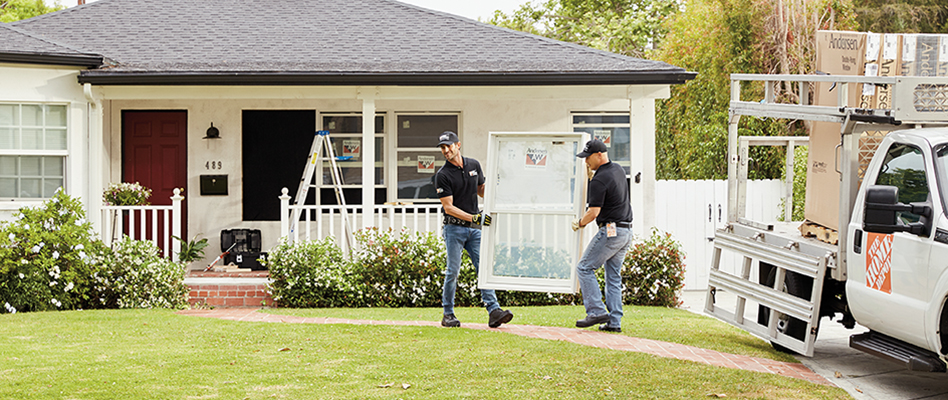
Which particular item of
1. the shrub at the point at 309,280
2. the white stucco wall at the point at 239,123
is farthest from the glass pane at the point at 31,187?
the shrub at the point at 309,280

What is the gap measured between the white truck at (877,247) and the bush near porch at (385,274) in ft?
10.1

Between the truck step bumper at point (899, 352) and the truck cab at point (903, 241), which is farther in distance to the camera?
the truck step bumper at point (899, 352)

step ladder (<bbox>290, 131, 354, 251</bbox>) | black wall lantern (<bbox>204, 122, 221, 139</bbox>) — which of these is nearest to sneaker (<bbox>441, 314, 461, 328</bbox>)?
step ladder (<bbox>290, 131, 354, 251</bbox>)

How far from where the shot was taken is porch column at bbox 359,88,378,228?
11.0m

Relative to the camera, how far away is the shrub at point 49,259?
9516mm

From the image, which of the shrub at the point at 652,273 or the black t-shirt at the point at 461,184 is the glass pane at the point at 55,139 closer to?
the black t-shirt at the point at 461,184

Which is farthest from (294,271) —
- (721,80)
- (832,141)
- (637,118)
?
(721,80)

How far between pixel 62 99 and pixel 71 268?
2091 mm

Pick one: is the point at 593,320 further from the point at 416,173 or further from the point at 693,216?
the point at 693,216

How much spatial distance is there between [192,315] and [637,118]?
5858 millimetres

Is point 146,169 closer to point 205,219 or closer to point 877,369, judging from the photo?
point 205,219

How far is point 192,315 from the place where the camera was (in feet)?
31.2

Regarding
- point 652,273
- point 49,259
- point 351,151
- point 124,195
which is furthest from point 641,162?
point 49,259

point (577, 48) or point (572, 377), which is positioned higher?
point (577, 48)
